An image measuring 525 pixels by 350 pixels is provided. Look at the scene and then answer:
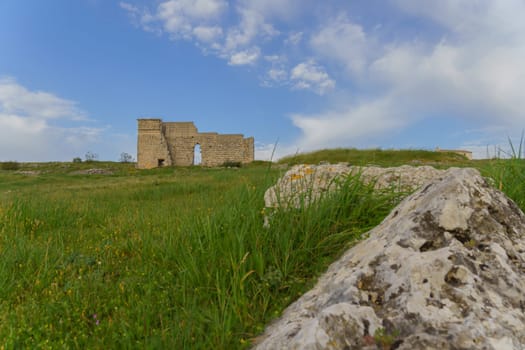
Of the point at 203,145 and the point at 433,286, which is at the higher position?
the point at 203,145

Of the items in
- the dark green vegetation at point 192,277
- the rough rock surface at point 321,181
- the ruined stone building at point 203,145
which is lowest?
the dark green vegetation at point 192,277

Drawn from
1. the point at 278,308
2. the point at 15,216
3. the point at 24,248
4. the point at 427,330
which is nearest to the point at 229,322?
the point at 278,308

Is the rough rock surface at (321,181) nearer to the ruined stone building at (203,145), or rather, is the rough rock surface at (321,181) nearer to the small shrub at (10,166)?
the ruined stone building at (203,145)

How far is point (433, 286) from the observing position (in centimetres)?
149

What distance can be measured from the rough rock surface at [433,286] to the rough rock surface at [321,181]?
1.25m

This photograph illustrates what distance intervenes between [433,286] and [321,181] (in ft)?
8.09

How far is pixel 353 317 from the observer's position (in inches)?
54.2

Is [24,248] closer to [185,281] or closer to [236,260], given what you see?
[185,281]

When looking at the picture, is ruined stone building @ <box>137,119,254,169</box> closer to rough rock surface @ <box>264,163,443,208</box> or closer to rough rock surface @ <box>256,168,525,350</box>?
rough rock surface @ <box>264,163,443,208</box>

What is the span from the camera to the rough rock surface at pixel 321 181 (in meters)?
3.42

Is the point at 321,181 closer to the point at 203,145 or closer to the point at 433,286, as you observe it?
the point at 433,286

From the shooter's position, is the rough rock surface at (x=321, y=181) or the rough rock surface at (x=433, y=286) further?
the rough rock surface at (x=321, y=181)

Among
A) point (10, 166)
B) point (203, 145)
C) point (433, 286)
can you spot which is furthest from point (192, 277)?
point (10, 166)

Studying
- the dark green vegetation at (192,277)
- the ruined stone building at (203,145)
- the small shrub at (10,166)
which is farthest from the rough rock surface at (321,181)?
the small shrub at (10,166)
